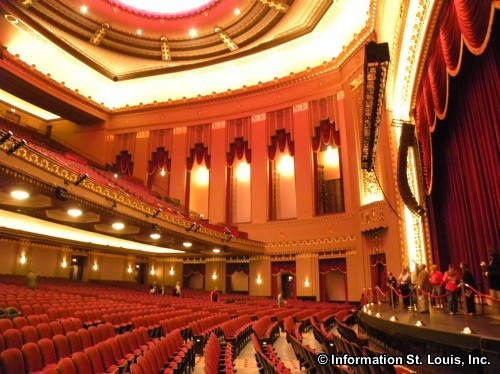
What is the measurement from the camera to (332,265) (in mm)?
12578

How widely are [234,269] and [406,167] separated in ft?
27.7

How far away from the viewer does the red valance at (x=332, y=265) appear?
486 inches

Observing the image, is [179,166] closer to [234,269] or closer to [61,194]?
[234,269]

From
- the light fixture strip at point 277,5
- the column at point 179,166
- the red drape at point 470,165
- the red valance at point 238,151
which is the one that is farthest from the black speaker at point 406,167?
the column at point 179,166

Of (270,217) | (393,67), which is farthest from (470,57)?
(270,217)

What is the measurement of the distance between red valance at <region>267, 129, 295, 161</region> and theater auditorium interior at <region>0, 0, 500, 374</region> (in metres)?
0.05

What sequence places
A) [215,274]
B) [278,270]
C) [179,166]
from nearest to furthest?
[278,270] < [215,274] < [179,166]

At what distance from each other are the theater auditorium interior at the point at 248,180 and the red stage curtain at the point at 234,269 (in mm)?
147

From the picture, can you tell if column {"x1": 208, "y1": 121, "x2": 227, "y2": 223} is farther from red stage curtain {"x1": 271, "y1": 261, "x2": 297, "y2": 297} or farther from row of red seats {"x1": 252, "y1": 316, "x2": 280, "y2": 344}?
row of red seats {"x1": 252, "y1": 316, "x2": 280, "y2": 344}

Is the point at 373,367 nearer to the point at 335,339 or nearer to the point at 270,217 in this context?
the point at 335,339

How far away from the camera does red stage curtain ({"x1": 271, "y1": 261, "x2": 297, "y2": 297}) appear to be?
13320mm

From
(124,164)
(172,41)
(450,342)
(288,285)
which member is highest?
(172,41)

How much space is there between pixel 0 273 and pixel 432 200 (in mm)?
10678

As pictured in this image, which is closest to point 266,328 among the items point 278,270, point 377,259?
point 377,259
